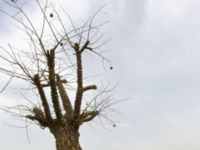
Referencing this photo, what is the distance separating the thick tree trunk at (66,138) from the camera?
22.6 feet

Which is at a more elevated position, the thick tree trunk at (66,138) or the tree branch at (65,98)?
the tree branch at (65,98)

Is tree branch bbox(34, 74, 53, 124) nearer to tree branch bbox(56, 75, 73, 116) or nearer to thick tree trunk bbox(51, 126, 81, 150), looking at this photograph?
thick tree trunk bbox(51, 126, 81, 150)

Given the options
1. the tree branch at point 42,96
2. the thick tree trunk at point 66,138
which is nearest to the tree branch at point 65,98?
the thick tree trunk at point 66,138

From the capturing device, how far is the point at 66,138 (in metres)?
6.99

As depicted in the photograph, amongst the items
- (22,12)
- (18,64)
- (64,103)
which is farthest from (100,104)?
(22,12)

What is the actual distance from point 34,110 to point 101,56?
194 centimetres

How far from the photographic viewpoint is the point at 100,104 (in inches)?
313

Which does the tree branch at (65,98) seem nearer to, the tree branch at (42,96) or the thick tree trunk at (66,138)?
the thick tree trunk at (66,138)

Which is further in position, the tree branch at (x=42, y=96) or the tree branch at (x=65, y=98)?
the tree branch at (x=65, y=98)

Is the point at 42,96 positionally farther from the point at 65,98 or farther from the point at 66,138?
the point at 65,98

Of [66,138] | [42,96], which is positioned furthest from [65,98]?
[66,138]

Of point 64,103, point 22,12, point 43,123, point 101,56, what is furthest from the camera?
point 101,56

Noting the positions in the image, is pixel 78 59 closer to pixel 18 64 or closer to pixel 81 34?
pixel 81 34

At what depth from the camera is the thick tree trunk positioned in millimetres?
6898
